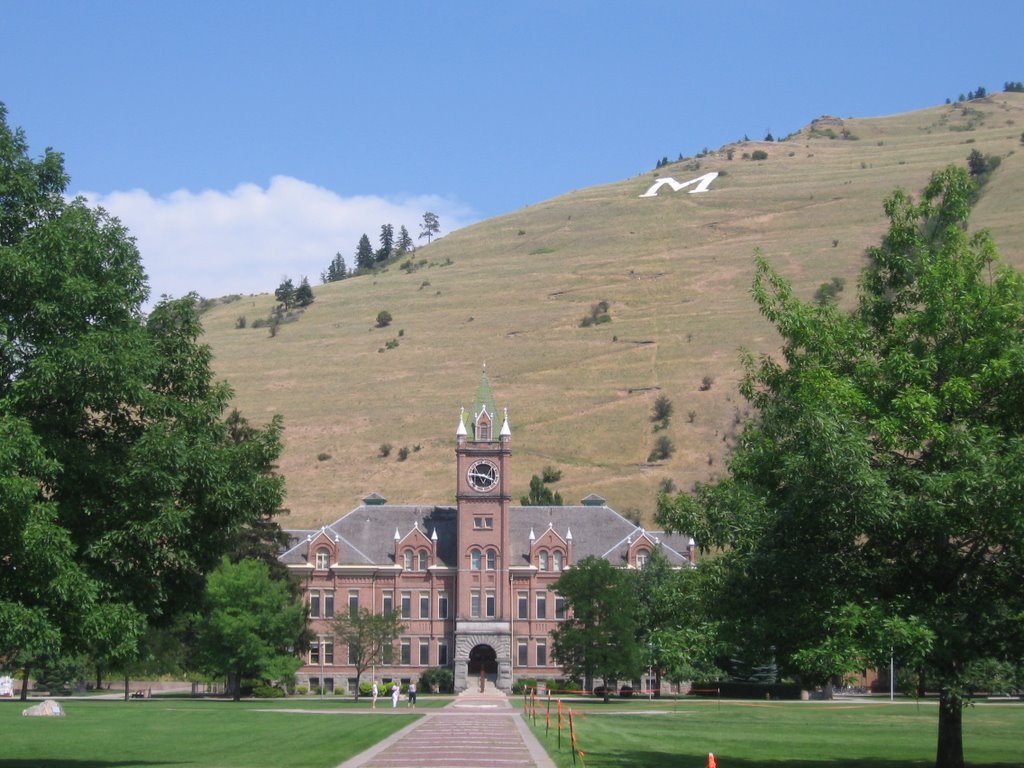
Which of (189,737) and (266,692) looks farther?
(266,692)

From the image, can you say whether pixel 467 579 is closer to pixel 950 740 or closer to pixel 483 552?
pixel 483 552

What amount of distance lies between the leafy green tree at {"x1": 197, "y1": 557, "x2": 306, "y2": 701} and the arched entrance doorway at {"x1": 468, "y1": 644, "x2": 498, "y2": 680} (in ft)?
87.1

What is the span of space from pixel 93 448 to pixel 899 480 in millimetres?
15979

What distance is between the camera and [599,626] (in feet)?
255

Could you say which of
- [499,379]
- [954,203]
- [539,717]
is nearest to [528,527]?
[539,717]

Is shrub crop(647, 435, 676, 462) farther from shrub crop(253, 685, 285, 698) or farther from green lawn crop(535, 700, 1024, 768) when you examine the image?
green lawn crop(535, 700, 1024, 768)

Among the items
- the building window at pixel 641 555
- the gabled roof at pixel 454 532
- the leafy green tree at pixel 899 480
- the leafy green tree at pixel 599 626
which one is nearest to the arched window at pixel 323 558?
the gabled roof at pixel 454 532

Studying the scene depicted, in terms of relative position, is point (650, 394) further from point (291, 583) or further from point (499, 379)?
point (291, 583)

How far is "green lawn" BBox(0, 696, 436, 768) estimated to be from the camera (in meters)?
29.4

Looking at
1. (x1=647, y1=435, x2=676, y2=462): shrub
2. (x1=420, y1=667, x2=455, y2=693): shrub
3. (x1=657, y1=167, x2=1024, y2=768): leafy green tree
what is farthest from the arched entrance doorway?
(x1=657, y1=167, x2=1024, y2=768): leafy green tree

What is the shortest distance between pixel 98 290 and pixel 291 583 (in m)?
65.1

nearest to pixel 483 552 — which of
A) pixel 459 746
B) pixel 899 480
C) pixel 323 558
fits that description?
pixel 323 558

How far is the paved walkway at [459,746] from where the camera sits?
27.5 m

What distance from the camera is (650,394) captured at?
535ft
